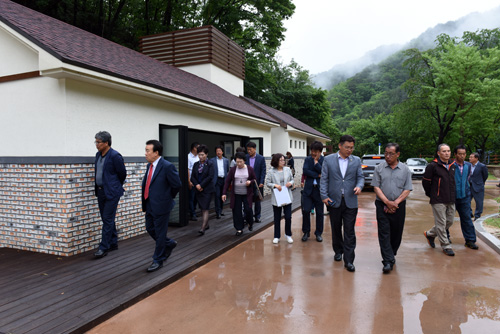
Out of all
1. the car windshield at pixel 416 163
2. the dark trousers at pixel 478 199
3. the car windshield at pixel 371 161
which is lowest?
the dark trousers at pixel 478 199

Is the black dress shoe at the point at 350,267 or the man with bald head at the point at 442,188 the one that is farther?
the man with bald head at the point at 442,188

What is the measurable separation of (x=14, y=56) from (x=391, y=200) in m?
6.68

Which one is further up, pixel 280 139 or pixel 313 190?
pixel 280 139

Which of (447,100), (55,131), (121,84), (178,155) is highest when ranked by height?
(447,100)

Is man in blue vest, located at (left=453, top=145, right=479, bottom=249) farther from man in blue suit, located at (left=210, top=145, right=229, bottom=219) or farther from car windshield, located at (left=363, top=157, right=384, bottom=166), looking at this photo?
car windshield, located at (left=363, top=157, right=384, bottom=166)

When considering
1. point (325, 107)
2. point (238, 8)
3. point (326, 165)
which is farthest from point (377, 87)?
point (326, 165)

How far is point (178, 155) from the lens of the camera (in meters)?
7.06

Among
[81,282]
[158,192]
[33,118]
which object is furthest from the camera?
[33,118]

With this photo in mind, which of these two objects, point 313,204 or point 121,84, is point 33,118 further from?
point 313,204

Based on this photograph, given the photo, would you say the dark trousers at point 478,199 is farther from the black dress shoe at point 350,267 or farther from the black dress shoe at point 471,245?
the black dress shoe at point 350,267

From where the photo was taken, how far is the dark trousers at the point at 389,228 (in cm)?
464

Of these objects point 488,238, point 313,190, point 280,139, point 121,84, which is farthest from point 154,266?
point 280,139

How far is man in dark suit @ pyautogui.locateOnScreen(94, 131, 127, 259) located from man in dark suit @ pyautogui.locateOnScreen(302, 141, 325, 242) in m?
3.55

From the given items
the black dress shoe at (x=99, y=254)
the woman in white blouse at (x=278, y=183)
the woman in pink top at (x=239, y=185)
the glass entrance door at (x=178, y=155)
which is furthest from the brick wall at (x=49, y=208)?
the woman in white blouse at (x=278, y=183)
